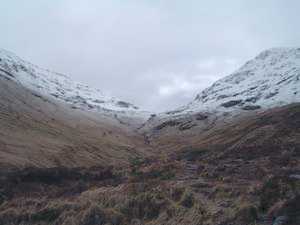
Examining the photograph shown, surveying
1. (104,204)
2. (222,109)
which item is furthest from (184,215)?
(222,109)

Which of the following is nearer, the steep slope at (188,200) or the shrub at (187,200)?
the steep slope at (188,200)

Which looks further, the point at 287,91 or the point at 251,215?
the point at 287,91

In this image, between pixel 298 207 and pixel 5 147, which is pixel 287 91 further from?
pixel 298 207

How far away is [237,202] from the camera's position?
21359 millimetres

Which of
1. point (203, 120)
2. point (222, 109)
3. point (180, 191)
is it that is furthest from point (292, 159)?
point (222, 109)

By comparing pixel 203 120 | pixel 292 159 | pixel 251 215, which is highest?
pixel 203 120

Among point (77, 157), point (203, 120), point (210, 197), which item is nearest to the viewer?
point (210, 197)

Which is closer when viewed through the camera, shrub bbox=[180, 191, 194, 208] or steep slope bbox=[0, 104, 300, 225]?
steep slope bbox=[0, 104, 300, 225]

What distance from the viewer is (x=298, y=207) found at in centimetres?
1845

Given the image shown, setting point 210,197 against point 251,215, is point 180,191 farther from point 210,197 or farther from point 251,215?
point 251,215

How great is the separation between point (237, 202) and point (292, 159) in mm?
13464

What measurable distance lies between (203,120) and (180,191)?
6322 inches

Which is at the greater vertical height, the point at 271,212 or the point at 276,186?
the point at 276,186

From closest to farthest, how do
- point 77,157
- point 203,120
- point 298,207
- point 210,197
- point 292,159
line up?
1. point 298,207
2. point 210,197
3. point 292,159
4. point 77,157
5. point 203,120
